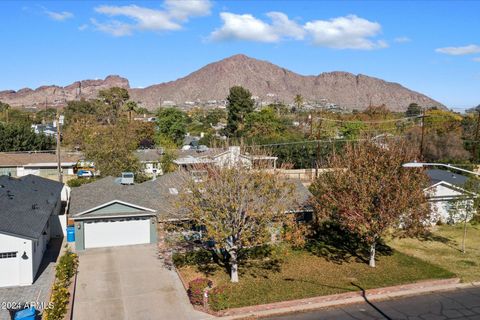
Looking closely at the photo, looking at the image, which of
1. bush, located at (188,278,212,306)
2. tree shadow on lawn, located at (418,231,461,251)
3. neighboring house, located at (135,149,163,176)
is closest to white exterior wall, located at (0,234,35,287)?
bush, located at (188,278,212,306)

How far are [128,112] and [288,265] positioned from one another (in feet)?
258

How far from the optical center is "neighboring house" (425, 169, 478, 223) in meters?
32.8

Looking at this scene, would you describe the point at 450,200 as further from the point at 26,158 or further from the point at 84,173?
the point at 26,158

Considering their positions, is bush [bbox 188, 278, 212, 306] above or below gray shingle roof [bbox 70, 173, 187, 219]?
below

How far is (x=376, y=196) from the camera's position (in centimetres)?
2389

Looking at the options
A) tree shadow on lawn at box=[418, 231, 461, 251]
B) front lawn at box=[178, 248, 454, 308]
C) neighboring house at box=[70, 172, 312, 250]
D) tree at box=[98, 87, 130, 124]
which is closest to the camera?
front lawn at box=[178, 248, 454, 308]

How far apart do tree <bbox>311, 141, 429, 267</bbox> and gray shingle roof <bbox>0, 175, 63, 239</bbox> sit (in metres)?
15.6

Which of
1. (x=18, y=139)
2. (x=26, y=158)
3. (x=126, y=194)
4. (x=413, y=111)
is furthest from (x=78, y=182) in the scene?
(x=413, y=111)

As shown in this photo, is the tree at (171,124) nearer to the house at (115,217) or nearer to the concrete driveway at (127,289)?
the house at (115,217)

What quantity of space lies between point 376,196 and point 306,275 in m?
5.67

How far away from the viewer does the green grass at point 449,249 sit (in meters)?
24.9

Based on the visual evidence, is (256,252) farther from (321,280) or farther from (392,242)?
(392,242)

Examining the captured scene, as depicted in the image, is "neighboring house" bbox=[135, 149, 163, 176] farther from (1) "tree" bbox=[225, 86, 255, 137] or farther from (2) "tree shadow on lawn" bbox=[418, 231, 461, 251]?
(1) "tree" bbox=[225, 86, 255, 137]

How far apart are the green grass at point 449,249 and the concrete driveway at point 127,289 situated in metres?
14.8
